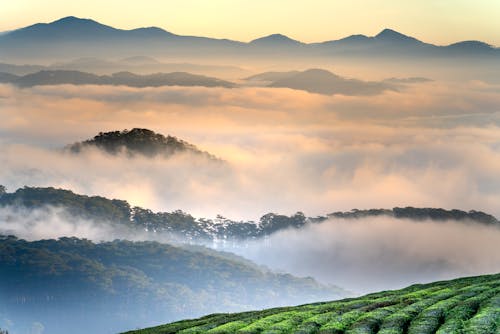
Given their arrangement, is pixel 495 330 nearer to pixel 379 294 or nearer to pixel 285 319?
pixel 285 319

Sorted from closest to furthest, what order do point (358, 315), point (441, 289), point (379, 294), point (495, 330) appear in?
point (495, 330), point (358, 315), point (441, 289), point (379, 294)

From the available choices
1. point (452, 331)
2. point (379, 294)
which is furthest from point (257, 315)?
point (452, 331)

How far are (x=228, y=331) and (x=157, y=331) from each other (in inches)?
788

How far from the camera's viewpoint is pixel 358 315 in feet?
349

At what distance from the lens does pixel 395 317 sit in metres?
99.8

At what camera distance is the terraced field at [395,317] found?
90.9m

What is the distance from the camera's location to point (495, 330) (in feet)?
273

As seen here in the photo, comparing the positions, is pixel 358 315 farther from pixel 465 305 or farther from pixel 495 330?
pixel 495 330

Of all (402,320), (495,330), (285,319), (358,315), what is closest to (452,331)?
(495,330)

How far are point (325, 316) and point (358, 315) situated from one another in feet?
15.3

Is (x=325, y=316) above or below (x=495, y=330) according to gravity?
above

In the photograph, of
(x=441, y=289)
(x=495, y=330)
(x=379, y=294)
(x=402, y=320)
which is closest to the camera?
(x=495, y=330)

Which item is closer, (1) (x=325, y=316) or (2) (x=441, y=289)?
(1) (x=325, y=316)

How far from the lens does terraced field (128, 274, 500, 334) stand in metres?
90.9
